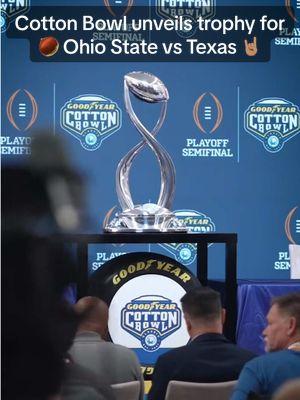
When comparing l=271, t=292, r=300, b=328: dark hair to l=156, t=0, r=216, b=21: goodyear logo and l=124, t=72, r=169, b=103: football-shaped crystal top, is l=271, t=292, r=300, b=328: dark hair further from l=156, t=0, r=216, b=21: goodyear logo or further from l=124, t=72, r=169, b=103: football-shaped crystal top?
l=156, t=0, r=216, b=21: goodyear logo

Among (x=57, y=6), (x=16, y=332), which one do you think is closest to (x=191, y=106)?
(x=57, y=6)

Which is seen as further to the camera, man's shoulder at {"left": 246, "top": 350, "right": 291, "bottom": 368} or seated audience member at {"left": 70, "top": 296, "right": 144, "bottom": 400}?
man's shoulder at {"left": 246, "top": 350, "right": 291, "bottom": 368}

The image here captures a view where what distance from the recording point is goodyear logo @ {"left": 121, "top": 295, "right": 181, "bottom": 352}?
4.41 ft

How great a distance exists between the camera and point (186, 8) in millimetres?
4996

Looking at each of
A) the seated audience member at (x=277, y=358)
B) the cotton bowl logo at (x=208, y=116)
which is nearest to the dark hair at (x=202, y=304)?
the seated audience member at (x=277, y=358)

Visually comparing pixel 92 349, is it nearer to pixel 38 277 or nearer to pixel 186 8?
pixel 38 277

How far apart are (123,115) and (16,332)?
4615mm

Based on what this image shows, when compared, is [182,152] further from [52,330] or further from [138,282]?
[52,330]

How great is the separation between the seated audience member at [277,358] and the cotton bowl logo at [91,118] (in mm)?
3403

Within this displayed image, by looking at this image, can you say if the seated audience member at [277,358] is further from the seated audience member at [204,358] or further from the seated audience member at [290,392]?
the seated audience member at [290,392]

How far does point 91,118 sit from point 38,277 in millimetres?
4662

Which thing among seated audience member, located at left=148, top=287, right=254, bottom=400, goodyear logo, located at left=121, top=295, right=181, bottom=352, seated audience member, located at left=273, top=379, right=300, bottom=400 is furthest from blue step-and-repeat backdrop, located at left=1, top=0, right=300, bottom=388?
seated audience member, located at left=273, top=379, right=300, bottom=400

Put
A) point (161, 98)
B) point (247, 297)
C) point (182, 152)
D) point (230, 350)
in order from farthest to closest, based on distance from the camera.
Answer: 1. point (182, 152)
2. point (247, 297)
3. point (161, 98)
4. point (230, 350)

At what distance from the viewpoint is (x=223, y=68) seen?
16.3ft
